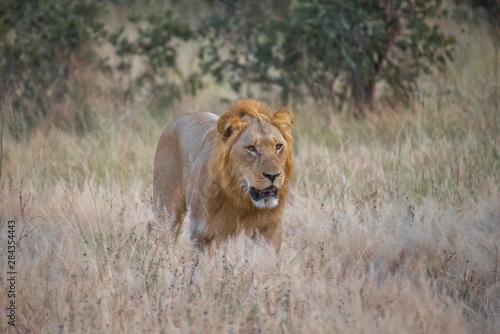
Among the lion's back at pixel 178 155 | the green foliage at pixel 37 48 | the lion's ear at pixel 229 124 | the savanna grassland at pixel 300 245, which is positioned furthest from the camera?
the green foliage at pixel 37 48

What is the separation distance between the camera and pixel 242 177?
437 cm

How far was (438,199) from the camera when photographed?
5688 millimetres

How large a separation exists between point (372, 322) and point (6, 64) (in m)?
6.54

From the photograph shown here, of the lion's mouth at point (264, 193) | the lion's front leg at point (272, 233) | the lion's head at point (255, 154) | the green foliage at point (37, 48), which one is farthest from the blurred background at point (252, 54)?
the lion's mouth at point (264, 193)

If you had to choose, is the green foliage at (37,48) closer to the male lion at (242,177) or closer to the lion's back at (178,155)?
the lion's back at (178,155)

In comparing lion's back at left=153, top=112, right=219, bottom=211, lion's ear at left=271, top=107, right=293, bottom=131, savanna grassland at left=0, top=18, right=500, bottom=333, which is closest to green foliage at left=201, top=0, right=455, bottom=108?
savanna grassland at left=0, top=18, right=500, bottom=333

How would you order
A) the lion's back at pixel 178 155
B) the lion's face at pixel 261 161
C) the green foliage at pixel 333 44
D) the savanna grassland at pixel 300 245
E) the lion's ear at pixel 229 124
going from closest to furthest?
the savanna grassland at pixel 300 245 < the lion's face at pixel 261 161 < the lion's ear at pixel 229 124 < the lion's back at pixel 178 155 < the green foliage at pixel 333 44

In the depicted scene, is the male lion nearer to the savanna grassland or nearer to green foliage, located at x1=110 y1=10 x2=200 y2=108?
the savanna grassland

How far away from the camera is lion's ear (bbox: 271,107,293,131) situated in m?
4.52

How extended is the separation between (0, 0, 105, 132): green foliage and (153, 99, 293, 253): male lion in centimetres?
458

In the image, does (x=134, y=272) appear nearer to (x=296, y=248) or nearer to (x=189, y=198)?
(x=189, y=198)

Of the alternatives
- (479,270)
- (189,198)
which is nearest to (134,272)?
(189,198)

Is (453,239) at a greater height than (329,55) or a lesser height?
lesser

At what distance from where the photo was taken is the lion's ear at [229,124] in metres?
4.44
